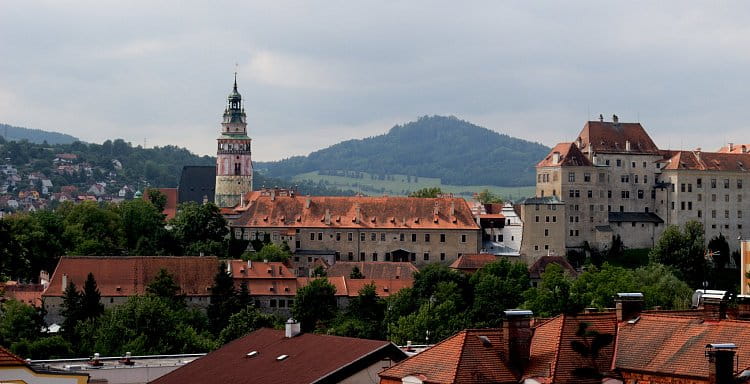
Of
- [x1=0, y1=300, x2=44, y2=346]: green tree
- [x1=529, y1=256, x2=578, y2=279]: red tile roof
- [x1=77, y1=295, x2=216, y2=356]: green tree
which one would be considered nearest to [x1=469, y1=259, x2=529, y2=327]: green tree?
[x1=529, y1=256, x2=578, y2=279]: red tile roof

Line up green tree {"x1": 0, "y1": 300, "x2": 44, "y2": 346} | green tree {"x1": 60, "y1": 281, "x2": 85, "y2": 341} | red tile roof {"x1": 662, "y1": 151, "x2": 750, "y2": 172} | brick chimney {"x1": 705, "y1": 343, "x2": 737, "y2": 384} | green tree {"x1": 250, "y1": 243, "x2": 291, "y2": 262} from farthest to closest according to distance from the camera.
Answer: red tile roof {"x1": 662, "y1": 151, "x2": 750, "y2": 172} < green tree {"x1": 250, "y1": 243, "x2": 291, "y2": 262} < green tree {"x1": 60, "y1": 281, "x2": 85, "y2": 341} < green tree {"x1": 0, "y1": 300, "x2": 44, "y2": 346} < brick chimney {"x1": 705, "y1": 343, "x2": 737, "y2": 384}

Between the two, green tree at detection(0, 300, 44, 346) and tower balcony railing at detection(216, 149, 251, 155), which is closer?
green tree at detection(0, 300, 44, 346)

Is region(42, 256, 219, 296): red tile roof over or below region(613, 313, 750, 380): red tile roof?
below

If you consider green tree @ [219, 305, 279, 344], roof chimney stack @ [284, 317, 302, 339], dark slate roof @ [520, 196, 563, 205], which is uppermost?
dark slate roof @ [520, 196, 563, 205]

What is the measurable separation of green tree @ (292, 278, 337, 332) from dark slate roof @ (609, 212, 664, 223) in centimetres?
3179

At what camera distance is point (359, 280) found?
395 ft

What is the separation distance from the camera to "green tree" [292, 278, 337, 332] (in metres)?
111

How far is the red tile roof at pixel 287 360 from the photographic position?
128ft

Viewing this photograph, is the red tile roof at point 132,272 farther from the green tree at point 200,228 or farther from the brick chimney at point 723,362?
the brick chimney at point 723,362

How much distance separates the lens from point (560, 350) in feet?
108

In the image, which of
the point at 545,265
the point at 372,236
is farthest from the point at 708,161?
the point at 372,236

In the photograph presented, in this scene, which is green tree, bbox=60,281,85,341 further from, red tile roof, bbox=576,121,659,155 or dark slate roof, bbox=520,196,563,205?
red tile roof, bbox=576,121,659,155

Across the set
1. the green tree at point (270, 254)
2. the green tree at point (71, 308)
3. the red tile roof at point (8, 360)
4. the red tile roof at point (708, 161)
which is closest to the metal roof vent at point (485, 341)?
the red tile roof at point (8, 360)

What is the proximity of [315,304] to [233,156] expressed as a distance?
7823 cm
